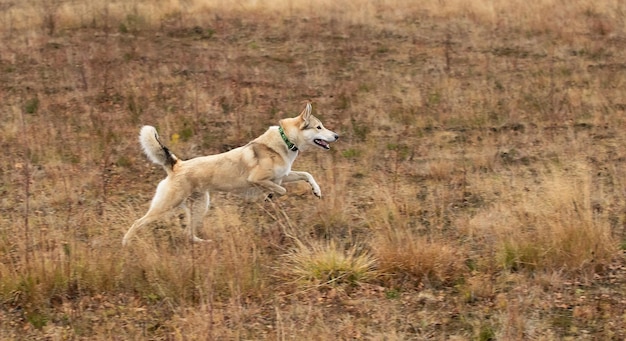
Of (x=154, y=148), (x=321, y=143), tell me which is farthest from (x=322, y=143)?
(x=154, y=148)

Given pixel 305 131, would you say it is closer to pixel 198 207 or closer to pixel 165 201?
pixel 198 207

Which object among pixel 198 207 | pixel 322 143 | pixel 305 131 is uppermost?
pixel 305 131

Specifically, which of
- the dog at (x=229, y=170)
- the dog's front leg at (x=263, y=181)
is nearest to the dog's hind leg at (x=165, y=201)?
the dog at (x=229, y=170)

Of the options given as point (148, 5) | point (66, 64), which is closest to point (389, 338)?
point (66, 64)

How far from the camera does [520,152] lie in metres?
9.62

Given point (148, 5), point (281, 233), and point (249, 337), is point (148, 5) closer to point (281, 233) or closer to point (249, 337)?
point (281, 233)

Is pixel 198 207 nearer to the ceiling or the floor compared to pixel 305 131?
nearer to the floor

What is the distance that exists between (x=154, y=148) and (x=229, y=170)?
2.63 feet

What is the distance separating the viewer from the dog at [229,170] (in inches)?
265

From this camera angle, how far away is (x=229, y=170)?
23.5 feet

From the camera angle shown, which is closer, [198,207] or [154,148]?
[154,148]

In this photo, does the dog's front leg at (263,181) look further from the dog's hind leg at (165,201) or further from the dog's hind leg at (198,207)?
the dog's hind leg at (165,201)

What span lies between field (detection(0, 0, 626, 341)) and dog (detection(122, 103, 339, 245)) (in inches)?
11.1

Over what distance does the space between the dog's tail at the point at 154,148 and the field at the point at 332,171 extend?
58cm
